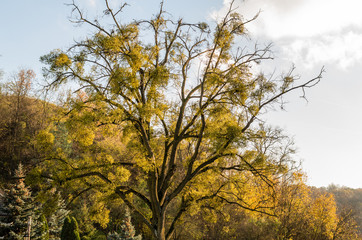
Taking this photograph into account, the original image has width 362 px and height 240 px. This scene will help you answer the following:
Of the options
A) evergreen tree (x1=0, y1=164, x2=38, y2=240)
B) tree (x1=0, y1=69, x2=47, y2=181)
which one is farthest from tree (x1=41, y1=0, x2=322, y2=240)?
tree (x1=0, y1=69, x2=47, y2=181)

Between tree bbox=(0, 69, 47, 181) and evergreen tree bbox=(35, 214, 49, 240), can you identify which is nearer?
evergreen tree bbox=(35, 214, 49, 240)

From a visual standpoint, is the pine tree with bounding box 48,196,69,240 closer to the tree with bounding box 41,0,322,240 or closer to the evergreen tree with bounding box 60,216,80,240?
the evergreen tree with bounding box 60,216,80,240

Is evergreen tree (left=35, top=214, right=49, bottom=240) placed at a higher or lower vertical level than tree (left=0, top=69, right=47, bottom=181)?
lower

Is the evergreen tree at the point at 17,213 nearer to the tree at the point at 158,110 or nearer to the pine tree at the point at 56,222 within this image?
the pine tree at the point at 56,222

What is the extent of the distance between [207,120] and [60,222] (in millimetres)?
15839

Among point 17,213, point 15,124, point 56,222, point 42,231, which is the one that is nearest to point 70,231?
point 42,231

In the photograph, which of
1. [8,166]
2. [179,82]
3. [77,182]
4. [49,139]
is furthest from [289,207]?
[8,166]

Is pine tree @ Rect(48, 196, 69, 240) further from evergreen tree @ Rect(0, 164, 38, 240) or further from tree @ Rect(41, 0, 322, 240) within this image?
tree @ Rect(41, 0, 322, 240)

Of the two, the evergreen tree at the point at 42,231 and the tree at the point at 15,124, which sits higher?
the tree at the point at 15,124

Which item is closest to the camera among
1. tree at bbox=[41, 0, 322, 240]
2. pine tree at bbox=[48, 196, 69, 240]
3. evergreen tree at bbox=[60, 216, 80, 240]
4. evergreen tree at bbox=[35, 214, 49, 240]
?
tree at bbox=[41, 0, 322, 240]

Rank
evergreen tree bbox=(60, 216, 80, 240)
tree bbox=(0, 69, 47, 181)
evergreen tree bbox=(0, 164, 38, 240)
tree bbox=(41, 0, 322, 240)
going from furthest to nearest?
tree bbox=(0, 69, 47, 181), evergreen tree bbox=(60, 216, 80, 240), evergreen tree bbox=(0, 164, 38, 240), tree bbox=(41, 0, 322, 240)

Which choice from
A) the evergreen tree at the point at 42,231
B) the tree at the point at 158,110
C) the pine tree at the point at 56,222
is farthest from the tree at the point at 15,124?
the tree at the point at 158,110

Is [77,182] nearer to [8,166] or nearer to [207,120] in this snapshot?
[207,120]

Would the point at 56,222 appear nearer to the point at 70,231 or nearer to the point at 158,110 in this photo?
the point at 70,231
